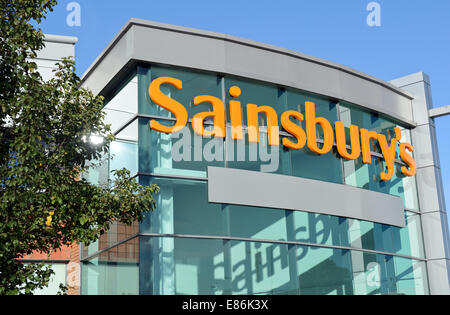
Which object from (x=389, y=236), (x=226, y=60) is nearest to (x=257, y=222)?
(x=226, y=60)

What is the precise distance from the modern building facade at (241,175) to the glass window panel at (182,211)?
0.03 m

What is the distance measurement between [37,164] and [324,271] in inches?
369

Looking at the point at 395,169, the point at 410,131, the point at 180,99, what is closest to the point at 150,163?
the point at 180,99

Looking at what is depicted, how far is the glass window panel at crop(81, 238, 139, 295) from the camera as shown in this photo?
50.2ft

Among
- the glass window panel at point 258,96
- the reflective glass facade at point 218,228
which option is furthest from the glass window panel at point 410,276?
the glass window panel at point 258,96

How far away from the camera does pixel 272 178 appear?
1720 centimetres

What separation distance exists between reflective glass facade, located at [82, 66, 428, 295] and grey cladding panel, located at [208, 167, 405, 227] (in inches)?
8.4

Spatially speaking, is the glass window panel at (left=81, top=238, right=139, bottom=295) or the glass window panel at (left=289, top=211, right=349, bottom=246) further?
the glass window panel at (left=289, top=211, right=349, bottom=246)

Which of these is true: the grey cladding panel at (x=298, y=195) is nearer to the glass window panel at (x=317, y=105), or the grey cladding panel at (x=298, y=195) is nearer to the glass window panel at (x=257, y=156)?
the glass window panel at (x=257, y=156)

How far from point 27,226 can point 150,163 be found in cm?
491

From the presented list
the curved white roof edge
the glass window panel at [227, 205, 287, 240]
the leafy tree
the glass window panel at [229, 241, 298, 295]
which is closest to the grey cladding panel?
the glass window panel at [227, 205, 287, 240]

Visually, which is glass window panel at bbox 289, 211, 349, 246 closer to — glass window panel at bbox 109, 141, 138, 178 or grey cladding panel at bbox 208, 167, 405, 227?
grey cladding panel at bbox 208, 167, 405, 227

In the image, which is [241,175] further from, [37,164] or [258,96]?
[37,164]

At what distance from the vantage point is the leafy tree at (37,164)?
1090cm
